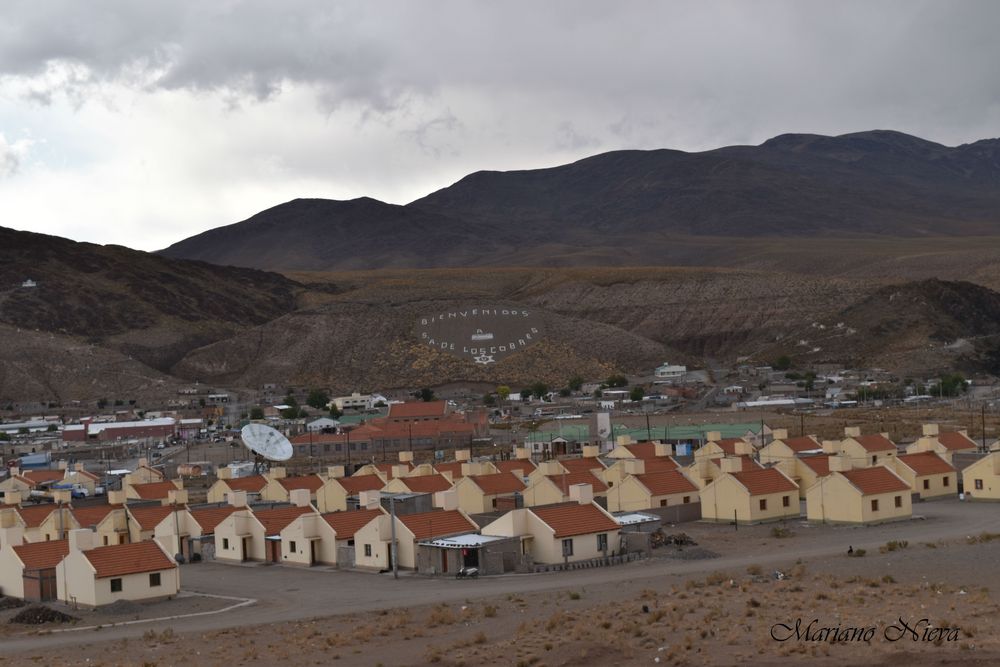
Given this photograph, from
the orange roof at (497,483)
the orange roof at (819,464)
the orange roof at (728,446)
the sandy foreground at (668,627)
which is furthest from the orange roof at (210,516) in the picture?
the orange roof at (728,446)

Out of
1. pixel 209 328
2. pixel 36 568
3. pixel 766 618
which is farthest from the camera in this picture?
pixel 209 328

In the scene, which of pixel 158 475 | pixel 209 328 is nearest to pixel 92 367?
pixel 209 328

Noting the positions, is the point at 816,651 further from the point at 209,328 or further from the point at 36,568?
the point at 209,328

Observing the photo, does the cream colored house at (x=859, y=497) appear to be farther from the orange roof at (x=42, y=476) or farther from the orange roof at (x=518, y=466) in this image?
the orange roof at (x=42, y=476)

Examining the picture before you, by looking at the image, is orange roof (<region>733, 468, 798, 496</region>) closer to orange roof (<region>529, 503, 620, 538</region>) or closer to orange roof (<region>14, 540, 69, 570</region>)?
orange roof (<region>529, 503, 620, 538</region>)

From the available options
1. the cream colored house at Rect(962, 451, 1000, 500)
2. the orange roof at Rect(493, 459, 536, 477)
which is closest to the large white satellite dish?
the orange roof at Rect(493, 459, 536, 477)

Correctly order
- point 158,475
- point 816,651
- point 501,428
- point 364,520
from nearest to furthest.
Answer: point 816,651 → point 364,520 → point 158,475 → point 501,428

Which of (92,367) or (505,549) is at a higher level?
(92,367)
